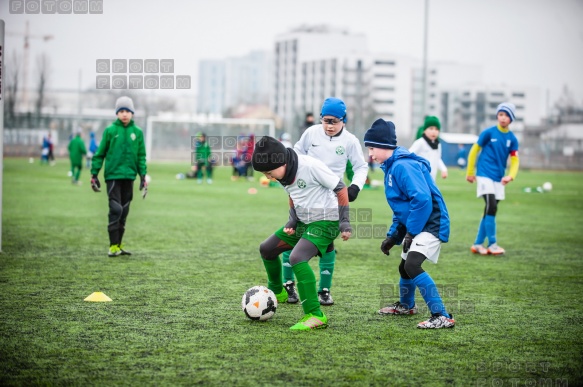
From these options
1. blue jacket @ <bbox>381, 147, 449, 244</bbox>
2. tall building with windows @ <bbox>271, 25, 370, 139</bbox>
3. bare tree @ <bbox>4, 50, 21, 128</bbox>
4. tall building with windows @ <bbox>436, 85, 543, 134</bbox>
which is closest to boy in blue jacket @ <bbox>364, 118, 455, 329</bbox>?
blue jacket @ <bbox>381, 147, 449, 244</bbox>

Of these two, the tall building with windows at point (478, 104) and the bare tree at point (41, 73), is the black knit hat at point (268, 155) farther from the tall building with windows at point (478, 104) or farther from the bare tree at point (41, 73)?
the tall building with windows at point (478, 104)

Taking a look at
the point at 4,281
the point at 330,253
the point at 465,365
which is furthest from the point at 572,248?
the point at 4,281

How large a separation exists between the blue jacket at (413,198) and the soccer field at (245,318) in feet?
3.00

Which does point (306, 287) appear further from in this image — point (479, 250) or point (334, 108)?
point (479, 250)

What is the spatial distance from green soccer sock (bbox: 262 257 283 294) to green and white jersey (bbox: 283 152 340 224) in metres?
0.60

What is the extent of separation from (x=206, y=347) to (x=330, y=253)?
230 centimetres

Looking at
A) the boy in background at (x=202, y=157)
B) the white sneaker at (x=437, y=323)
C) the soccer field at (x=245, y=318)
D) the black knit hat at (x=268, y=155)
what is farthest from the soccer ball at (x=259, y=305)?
the boy in background at (x=202, y=157)

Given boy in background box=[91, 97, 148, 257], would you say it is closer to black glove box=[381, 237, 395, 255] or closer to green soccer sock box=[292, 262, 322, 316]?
green soccer sock box=[292, 262, 322, 316]

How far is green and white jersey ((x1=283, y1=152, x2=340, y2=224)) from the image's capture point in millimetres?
6855

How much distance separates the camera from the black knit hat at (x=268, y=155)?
6.51m

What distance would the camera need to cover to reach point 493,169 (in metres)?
12.1

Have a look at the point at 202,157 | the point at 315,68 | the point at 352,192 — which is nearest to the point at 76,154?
the point at 202,157

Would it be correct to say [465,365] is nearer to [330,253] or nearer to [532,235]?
[330,253]

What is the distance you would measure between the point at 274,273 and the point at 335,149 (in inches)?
69.1
